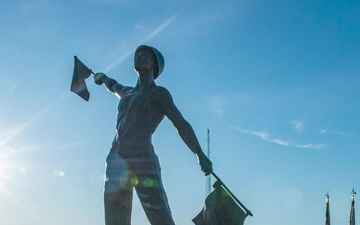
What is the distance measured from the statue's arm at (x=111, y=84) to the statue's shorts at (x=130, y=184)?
1378 mm

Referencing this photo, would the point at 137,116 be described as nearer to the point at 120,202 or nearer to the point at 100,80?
the point at 120,202

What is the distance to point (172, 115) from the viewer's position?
8.14 meters

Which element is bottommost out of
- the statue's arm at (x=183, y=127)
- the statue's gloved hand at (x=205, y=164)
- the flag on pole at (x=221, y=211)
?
the flag on pole at (x=221, y=211)

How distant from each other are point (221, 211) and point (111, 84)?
295 cm

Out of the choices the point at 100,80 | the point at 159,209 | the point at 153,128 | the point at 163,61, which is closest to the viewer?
the point at 159,209

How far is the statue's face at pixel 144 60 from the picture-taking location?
8.47 metres

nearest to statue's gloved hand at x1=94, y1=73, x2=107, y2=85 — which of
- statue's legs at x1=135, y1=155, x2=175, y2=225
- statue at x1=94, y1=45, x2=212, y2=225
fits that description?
statue at x1=94, y1=45, x2=212, y2=225

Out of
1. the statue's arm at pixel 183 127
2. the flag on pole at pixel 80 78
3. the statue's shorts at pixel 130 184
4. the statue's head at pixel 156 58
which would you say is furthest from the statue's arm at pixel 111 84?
the statue's shorts at pixel 130 184

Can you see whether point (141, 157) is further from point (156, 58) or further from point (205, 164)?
point (156, 58)

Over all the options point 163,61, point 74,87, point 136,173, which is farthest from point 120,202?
point 74,87

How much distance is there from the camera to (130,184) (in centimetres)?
794

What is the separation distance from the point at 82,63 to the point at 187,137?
10.3ft

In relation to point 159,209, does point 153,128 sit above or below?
above

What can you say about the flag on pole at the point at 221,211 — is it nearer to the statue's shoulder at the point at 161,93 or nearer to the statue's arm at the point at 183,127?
the statue's arm at the point at 183,127
